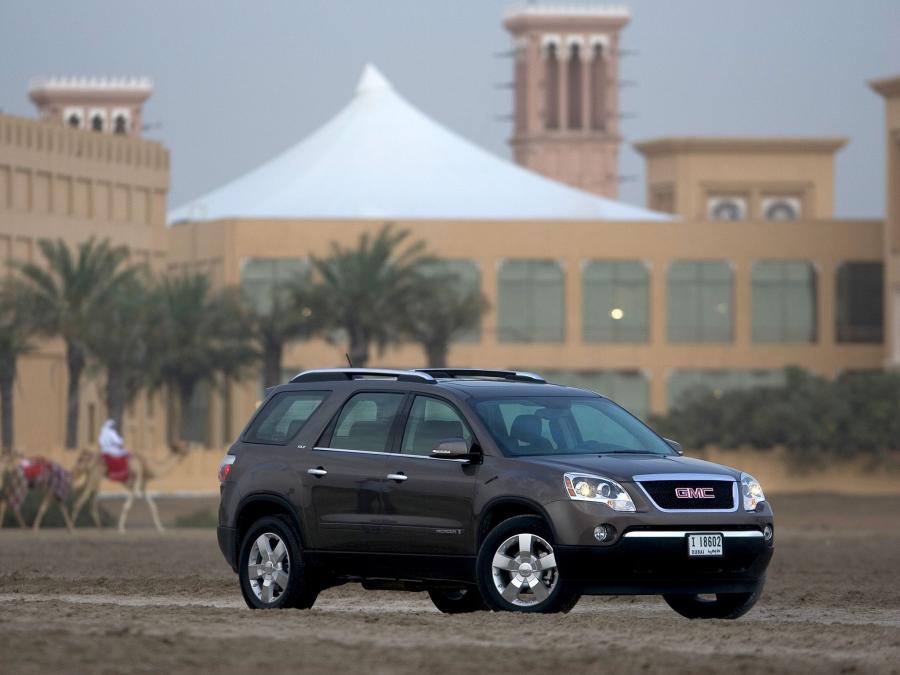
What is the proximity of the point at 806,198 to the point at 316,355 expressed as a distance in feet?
119

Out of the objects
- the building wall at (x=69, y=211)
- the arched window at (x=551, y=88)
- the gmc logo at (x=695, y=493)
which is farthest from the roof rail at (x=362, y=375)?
the arched window at (x=551, y=88)

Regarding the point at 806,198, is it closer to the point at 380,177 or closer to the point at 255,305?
the point at 380,177

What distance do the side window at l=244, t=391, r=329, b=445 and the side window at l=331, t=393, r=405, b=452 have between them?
13.4 inches

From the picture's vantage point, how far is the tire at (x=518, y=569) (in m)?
15.4

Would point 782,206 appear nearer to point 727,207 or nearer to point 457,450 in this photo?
point 727,207

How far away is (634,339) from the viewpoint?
276 feet

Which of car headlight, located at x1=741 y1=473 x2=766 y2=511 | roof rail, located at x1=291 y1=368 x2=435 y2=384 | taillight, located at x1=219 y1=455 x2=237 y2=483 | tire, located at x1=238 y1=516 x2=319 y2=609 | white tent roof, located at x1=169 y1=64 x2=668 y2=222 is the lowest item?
tire, located at x1=238 y1=516 x2=319 y2=609

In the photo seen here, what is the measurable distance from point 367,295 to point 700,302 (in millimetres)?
20130

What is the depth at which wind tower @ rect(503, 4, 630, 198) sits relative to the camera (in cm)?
14212

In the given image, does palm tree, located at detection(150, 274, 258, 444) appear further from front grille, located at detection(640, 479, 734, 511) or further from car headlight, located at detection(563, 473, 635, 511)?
car headlight, located at detection(563, 473, 635, 511)

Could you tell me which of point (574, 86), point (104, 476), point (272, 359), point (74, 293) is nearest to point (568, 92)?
point (574, 86)

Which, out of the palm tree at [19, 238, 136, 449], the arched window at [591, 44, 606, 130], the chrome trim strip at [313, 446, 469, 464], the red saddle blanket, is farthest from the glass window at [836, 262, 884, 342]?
the chrome trim strip at [313, 446, 469, 464]

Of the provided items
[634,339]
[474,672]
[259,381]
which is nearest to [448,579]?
[474,672]

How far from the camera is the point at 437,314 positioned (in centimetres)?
6831
